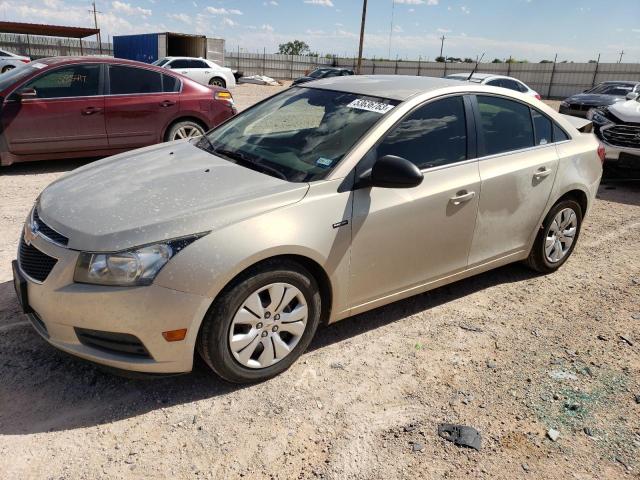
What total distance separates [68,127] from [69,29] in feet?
108

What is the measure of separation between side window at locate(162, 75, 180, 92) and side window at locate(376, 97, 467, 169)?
5236 millimetres

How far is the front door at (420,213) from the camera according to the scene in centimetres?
315

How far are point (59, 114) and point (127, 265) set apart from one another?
5344 mm

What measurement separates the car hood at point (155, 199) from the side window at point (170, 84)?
4526 mm

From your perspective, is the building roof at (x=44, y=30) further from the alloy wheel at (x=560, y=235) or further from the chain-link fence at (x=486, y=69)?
the alloy wheel at (x=560, y=235)

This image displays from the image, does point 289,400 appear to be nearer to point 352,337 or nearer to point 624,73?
point 352,337

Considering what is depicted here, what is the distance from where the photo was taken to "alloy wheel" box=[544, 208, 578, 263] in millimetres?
4453

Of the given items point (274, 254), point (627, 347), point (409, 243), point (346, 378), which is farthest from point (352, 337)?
point (627, 347)

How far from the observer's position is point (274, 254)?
273cm

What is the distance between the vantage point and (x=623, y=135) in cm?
800

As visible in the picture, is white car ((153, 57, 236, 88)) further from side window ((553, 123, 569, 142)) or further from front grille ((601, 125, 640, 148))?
side window ((553, 123, 569, 142))

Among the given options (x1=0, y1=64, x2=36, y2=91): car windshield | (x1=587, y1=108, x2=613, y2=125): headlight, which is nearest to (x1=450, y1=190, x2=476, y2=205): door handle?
(x1=0, y1=64, x2=36, y2=91): car windshield

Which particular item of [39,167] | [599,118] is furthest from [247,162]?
[599,118]

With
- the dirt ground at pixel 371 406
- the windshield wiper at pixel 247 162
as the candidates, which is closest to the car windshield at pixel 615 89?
the dirt ground at pixel 371 406
